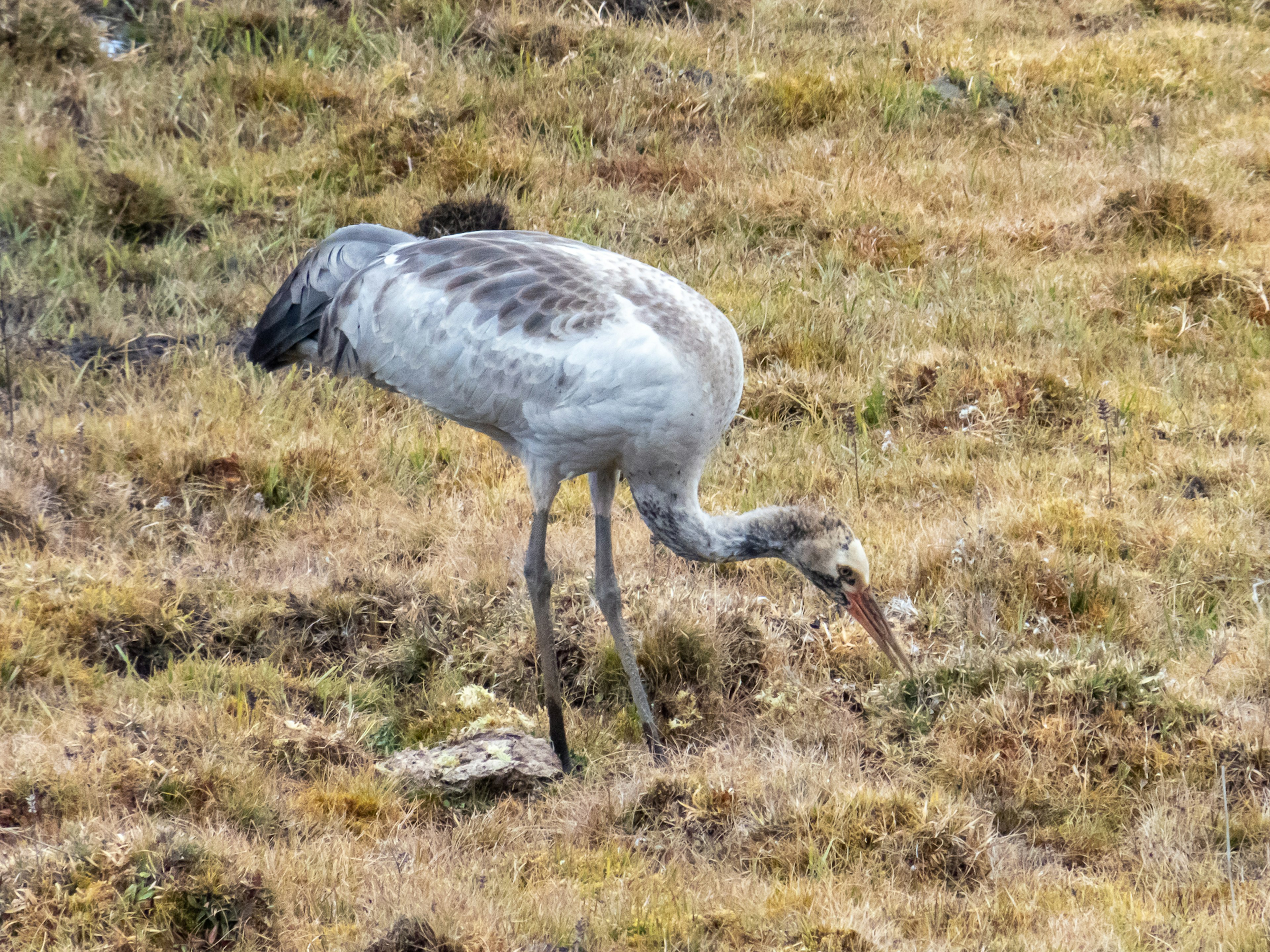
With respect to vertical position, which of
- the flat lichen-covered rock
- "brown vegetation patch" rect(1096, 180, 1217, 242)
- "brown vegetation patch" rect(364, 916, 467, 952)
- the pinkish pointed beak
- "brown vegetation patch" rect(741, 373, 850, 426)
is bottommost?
the flat lichen-covered rock

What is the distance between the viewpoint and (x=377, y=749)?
15.2ft

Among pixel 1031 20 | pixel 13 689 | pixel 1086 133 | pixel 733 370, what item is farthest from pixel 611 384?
pixel 1031 20

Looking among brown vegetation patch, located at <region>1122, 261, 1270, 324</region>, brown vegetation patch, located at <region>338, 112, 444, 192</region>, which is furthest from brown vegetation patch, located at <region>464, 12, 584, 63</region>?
brown vegetation patch, located at <region>1122, 261, 1270, 324</region>

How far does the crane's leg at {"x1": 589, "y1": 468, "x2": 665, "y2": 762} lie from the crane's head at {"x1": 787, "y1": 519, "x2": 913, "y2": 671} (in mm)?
724

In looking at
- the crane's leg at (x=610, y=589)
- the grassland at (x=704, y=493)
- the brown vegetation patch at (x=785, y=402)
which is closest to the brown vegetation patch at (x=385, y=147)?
the grassland at (x=704, y=493)

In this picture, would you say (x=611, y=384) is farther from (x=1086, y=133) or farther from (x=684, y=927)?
(x=1086, y=133)

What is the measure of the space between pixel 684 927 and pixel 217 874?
3.92 feet

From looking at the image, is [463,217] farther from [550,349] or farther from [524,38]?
[550,349]

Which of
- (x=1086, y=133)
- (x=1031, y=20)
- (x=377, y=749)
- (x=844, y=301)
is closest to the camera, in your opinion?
(x=377, y=749)

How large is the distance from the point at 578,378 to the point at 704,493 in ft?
5.64

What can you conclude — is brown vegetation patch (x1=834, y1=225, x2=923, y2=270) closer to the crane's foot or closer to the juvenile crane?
the juvenile crane

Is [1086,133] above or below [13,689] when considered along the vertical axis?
above

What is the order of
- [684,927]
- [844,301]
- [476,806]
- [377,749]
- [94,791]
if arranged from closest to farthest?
[684,927], [94,791], [476,806], [377,749], [844,301]

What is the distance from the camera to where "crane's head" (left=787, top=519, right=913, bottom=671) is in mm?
4398
